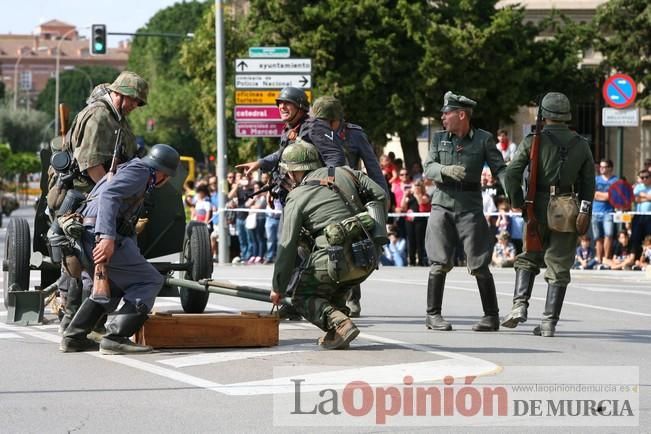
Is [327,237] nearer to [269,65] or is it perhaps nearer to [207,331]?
[207,331]

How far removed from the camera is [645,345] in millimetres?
10641

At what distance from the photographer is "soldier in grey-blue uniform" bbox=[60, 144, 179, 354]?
955 cm

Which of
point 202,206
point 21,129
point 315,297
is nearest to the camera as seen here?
point 315,297

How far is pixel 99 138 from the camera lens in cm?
1030

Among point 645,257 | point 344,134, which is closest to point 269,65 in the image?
point 645,257

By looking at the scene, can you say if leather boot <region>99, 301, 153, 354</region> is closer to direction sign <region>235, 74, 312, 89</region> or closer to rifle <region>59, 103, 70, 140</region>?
rifle <region>59, 103, 70, 140</region>

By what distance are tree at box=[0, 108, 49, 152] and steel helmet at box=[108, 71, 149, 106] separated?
10574cm

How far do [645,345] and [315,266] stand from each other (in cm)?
269

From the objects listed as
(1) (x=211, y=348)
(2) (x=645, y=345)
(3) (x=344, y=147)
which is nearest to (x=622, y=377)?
(2) (x=645, y=345)

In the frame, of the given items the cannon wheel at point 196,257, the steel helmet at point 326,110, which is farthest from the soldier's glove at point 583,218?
the cannon wheel at point 196,257

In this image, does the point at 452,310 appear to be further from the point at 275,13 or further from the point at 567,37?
the point at 567,37

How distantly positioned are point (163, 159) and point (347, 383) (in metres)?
2.23

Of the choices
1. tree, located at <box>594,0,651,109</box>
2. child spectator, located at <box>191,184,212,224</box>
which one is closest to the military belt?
→ child spectator, located at <box>191,184,212,224</box>

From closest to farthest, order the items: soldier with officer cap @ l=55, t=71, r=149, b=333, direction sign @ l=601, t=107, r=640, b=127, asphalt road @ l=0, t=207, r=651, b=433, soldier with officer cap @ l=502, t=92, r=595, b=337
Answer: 1. asphalt road @ l=0, t=207, r=651, b=433
2. soldier with officer cap @ l=55, t=71, r=149, b=333
3. soldier with officer cap @ l=502, t=92, r=595, b=337
4. direction sign @ l=601, t=107, r=640, b=127
